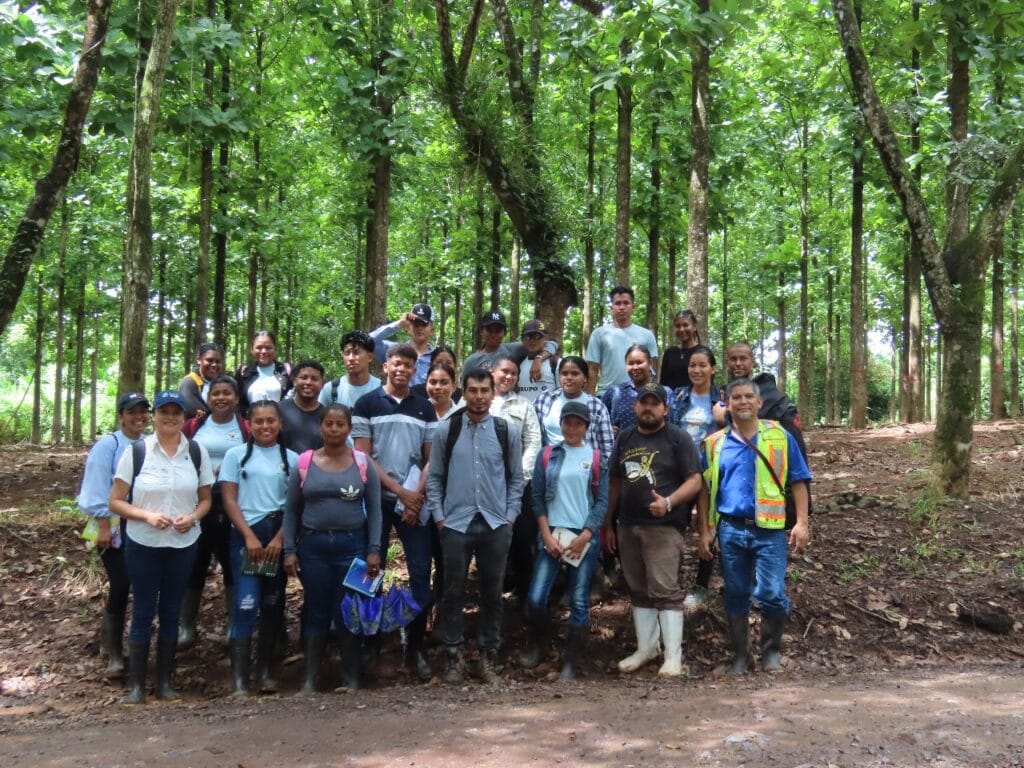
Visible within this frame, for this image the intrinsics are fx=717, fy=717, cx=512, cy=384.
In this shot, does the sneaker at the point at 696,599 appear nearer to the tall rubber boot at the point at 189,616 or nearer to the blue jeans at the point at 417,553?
the blue jeans at the point at 417,553

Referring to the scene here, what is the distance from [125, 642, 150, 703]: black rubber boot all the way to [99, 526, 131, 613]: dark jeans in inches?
22.7

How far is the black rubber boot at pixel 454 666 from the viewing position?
18.4 feet

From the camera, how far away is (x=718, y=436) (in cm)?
576

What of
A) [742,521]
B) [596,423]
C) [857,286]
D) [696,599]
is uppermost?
[857,286]

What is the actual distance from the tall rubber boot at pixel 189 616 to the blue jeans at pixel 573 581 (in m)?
3.10

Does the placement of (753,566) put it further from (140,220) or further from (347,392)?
(140,220)

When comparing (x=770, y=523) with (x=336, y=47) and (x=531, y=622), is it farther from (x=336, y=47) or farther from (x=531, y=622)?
(x=336, y=47)

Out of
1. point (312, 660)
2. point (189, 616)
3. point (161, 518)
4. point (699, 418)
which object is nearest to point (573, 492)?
point (699, 418)

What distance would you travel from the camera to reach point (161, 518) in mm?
5133

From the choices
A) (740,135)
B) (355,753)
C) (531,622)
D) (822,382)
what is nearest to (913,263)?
(740,135)

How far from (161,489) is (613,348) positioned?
13.6 feet

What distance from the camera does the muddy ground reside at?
156 inches

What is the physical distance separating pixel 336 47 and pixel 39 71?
137 inches

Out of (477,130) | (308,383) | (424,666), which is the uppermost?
(477,130)
